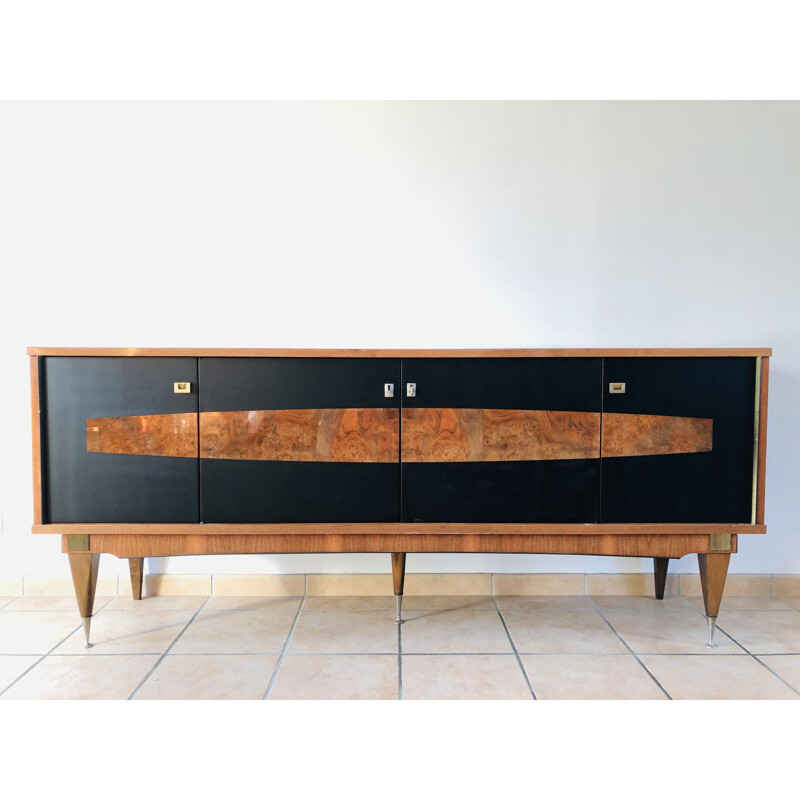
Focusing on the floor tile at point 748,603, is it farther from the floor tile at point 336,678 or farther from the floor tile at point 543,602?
the floor tile at point 336,678

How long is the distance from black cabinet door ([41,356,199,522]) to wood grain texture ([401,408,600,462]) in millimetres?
702

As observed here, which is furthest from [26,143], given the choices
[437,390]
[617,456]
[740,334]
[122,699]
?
[740,334]

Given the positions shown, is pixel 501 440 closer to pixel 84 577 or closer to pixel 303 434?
pixel 303 434

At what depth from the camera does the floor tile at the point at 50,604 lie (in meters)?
2.19

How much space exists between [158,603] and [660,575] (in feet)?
6.43

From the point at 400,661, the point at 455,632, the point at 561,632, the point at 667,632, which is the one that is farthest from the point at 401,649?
the point at 667,632

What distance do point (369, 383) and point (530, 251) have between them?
3.06ft

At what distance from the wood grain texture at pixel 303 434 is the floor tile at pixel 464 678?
638 millimetres

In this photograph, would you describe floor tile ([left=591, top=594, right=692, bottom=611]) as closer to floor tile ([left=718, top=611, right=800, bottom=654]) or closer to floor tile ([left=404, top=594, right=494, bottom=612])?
floor tile ([left=718, top=611, right=800, bottom=654])

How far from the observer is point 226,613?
215 cm

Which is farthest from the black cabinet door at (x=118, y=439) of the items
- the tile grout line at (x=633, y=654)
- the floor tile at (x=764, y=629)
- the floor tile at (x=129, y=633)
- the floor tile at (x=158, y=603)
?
the floor tile at (x=764, y=629)

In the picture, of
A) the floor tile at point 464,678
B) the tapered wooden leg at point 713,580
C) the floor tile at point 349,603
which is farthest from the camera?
the floor tile at point 349,603

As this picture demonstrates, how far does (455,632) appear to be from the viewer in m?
1.98

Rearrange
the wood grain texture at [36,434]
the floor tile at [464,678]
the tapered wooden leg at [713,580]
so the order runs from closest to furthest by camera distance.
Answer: the floor tile at [464,678] < the wood grain texture at [36,434] < the tapered wooden leg at [713,580]
